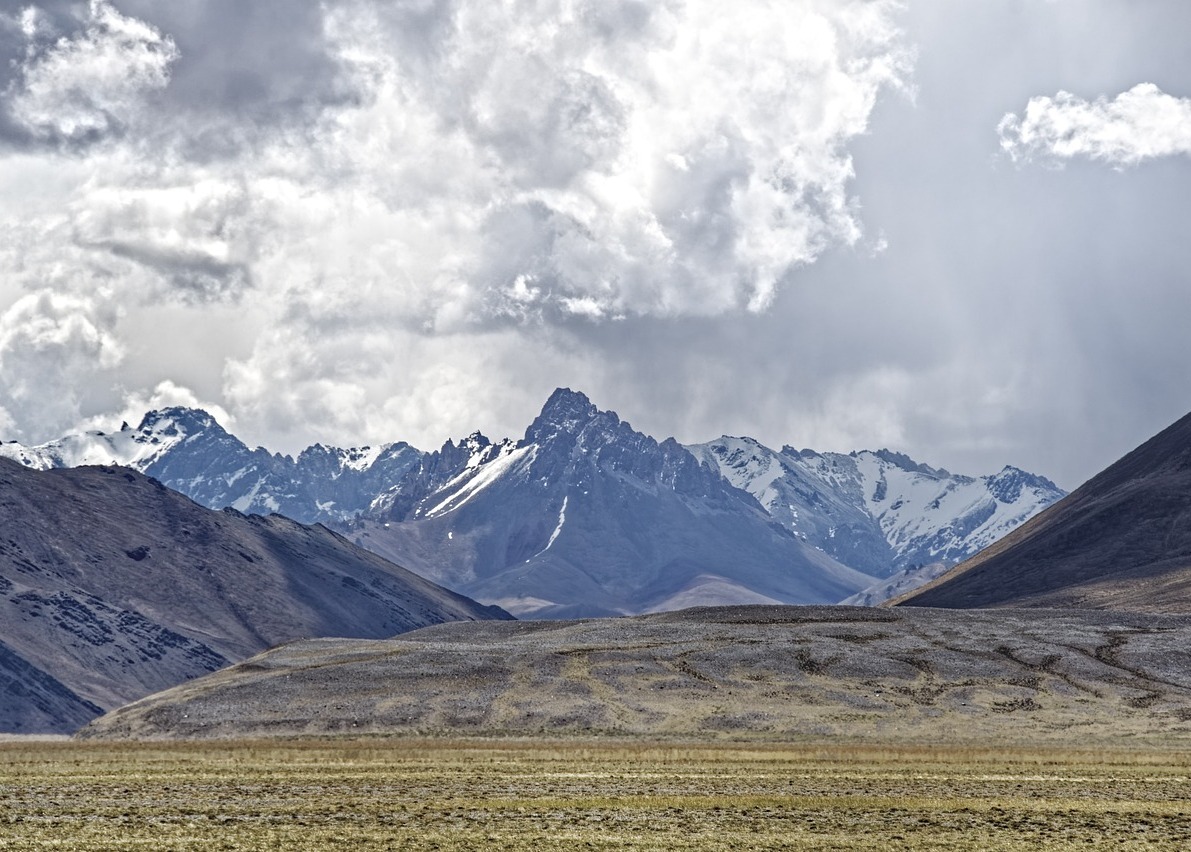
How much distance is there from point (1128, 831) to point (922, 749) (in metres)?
43.7

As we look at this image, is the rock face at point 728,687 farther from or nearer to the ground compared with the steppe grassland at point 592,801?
farther from the ground

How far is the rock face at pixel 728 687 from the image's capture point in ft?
385

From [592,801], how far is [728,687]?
79.5 meters

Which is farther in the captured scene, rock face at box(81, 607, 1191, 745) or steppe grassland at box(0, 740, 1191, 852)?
rock face at box(81, 607, 1191, 745)

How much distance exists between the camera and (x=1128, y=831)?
4822 cm

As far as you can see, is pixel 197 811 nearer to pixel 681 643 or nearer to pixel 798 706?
pixel 798 706

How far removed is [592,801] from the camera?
55406 millimetres

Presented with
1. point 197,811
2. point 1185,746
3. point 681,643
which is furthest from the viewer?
point 681,643

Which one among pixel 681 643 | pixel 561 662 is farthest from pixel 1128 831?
pixel 681 643

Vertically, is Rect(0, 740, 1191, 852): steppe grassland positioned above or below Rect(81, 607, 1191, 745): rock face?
below

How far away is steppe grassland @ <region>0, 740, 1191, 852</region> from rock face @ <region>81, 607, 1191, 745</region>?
105ft

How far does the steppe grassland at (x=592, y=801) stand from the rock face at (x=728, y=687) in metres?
32.0

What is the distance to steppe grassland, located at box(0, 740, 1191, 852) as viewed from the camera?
44938mm

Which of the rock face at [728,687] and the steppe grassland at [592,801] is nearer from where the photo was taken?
the steppe grassland at [592,801]
